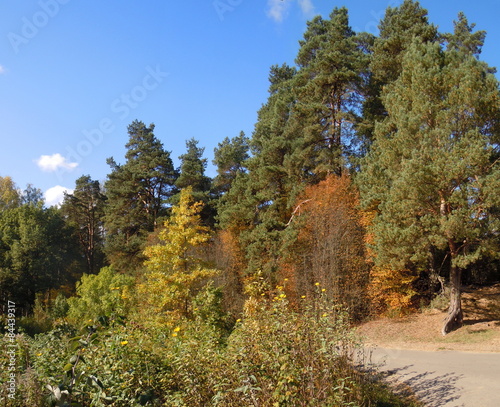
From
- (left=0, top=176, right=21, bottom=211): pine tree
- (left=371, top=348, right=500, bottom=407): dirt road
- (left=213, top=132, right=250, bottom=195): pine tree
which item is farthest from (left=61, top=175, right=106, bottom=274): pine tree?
(left=371, top=348, right=500, bottom=407): dirt road

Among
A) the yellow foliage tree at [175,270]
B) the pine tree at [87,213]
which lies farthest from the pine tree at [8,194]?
the yellow foliage tree at [175,270]

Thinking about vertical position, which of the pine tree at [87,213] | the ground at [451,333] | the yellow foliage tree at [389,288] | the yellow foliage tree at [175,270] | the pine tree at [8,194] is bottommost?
the ground at [451,333]

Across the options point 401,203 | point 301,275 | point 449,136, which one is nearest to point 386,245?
point 401,203

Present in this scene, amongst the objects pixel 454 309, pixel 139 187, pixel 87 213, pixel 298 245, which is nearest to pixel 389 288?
pixel 454 309

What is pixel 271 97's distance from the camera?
33.2 m

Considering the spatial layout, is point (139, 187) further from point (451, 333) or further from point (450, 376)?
point (450, 376)

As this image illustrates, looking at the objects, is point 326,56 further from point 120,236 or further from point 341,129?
point 120,236

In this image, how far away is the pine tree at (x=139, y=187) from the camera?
35062 mm

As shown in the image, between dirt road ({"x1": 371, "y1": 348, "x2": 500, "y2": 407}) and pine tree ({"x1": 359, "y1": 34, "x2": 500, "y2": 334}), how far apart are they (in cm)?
439

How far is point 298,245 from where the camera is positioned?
21.4m

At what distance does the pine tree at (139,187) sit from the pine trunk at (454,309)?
2437 cm

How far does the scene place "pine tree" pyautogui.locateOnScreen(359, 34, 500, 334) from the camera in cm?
1338

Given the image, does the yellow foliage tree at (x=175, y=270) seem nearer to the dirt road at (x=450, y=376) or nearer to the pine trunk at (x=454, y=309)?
the dirt road at (x=450, y=376)

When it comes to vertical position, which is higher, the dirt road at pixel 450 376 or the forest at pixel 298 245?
the forest at pixel 298 245
